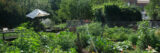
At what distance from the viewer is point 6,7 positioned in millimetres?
13000

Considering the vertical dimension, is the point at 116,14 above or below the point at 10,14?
below

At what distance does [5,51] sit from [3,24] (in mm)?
11260

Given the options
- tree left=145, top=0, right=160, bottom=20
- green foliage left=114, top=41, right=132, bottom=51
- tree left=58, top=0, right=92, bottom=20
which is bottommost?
tree left=145, top=0, right=160, bottom=20

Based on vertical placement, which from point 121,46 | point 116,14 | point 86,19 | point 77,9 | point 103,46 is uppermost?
point 103,46

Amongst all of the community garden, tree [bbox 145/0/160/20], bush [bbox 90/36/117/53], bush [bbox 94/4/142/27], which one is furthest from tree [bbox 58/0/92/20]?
tree [bbox 145/0/160/20]

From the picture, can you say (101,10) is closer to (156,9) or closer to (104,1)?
(104,1)

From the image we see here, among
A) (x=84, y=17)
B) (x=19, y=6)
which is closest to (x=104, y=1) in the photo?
(x=84, y=17)

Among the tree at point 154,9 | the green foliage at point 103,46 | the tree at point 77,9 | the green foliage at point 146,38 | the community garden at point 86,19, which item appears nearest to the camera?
the green foliage at point 103,46

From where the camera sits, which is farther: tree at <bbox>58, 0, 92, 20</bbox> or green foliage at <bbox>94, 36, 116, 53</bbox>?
tree at <bbox>58, 0, 92, 20</bbox>

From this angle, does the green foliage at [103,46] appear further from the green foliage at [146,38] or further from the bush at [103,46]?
the green foliage at [146,38]

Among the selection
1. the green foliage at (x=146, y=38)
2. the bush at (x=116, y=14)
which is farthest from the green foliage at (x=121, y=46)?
the bush at (x=116, y=14)

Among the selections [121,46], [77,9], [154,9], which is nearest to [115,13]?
[77,9]

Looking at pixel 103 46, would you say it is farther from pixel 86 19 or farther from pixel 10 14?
pixel 10 14

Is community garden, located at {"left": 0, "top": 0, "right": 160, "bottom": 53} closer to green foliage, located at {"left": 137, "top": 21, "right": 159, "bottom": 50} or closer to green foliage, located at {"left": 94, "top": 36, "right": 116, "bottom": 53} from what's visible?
green foliage, located at {"left": 137, "top": 21, "right": 159, "bottom": 50}
